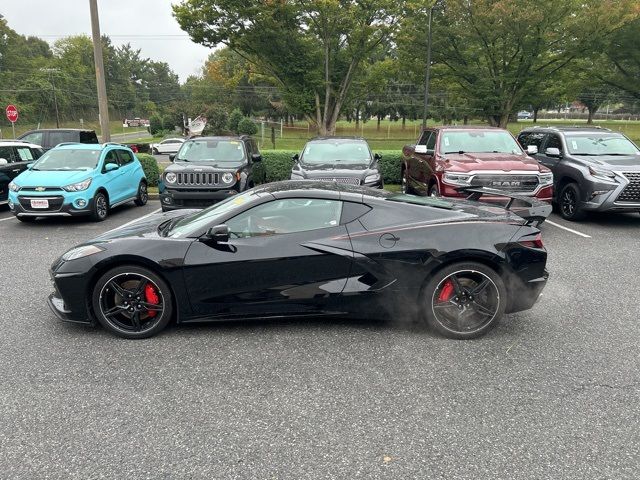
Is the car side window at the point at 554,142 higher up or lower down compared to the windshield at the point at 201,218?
higher up

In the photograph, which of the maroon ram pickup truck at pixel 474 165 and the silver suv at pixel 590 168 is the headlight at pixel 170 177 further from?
the silver suv at pixel 590 168

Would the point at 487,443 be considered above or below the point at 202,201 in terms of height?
below

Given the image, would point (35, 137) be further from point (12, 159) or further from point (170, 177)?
point (170, 177)

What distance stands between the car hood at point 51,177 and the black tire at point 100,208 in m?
0.47

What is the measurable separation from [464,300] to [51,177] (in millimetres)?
8291

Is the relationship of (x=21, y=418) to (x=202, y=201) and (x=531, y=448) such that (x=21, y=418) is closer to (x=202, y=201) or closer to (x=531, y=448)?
(x=531, y=448)

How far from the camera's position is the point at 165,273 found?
3982mm

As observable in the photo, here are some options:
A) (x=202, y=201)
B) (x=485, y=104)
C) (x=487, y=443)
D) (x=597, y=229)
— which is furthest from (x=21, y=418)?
(x=485, y=104)

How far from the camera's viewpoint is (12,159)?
436 inches

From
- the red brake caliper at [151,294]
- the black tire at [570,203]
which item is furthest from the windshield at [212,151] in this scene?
the black tire at [570,203]

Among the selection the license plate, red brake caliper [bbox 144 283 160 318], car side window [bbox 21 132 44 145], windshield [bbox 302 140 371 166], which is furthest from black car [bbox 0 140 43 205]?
red brake caliper [bbox 144 283 160 318]

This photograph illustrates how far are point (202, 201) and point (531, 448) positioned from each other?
7.64 metres

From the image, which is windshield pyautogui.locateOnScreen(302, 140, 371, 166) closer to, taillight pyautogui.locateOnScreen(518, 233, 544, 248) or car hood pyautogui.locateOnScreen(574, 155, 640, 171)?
car hood pyautogui.locateOnScreen(574, 155, 640, 171)

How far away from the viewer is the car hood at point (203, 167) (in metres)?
9.23
